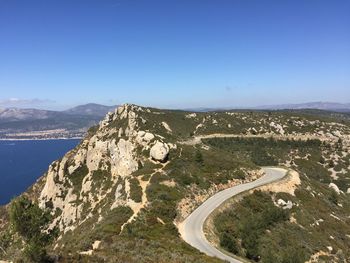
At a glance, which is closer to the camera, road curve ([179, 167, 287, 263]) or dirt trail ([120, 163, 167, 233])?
road curve ([179, 167, 287, 263])

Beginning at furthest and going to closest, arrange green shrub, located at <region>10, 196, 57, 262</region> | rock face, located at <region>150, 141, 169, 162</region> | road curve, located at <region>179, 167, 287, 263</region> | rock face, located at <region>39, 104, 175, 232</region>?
rock face, located at <region>39, 104, 175, 232</region> < rock face, located at <region>150, 141, 169, 162</region> < road curve, located at <region>179, 167, 287, 263</region> < green shrub, located at <region>10, 196, 57, 262</region>

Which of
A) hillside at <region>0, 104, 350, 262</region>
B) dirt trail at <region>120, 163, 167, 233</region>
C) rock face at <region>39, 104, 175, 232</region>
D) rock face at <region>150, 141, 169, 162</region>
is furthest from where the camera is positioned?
rock face at <region>39, 104, 175, 232</region>

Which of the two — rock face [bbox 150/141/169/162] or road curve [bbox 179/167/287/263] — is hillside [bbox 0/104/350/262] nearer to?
rock face [bbox 150/141/169/162]

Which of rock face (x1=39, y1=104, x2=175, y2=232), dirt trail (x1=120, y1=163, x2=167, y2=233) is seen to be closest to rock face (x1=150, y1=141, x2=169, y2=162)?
rock face (x1=39, y1=104, x2=175, y2=232)

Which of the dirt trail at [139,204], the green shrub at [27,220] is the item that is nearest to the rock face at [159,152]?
the dirt trail at [139,204]

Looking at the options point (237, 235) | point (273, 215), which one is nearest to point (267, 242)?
point (237, 235)

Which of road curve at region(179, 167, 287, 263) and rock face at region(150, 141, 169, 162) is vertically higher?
rock face at region(150, 141, 169, 162)

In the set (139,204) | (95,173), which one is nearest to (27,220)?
(139,204)
